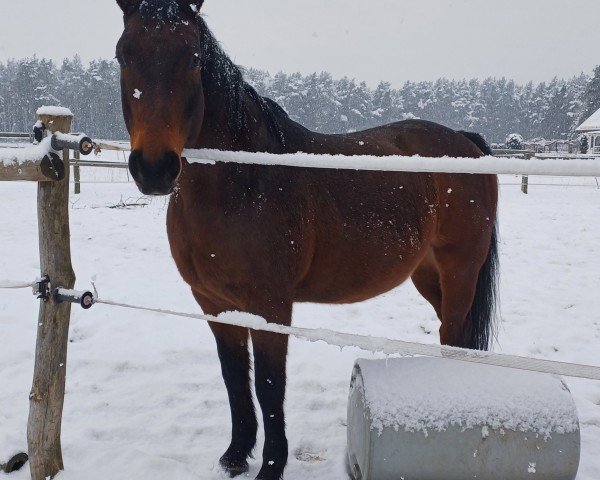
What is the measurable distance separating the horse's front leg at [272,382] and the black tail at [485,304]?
1.45 metres

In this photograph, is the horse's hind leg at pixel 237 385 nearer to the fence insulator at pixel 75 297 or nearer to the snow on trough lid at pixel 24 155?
the fence insulator at pixel 75 297

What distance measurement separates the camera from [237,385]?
7.84 feet

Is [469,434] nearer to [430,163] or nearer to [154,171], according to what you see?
[430,163]

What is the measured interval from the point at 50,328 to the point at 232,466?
44.0 inches

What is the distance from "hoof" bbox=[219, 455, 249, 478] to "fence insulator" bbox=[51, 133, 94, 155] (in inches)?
64.1

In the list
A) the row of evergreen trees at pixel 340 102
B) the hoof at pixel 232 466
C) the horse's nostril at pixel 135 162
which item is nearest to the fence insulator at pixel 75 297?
the horse's nostril at pixel 135 162

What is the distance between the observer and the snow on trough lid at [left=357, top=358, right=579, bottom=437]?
5.60 ft

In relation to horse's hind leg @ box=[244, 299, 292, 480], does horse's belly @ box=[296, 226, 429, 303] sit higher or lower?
higher

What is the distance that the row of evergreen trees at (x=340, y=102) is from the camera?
52.3 metres

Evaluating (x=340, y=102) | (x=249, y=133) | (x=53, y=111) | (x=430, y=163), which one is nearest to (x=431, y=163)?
(x=430, y=163)

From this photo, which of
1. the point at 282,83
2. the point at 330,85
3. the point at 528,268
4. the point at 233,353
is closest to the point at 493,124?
the point at 330,85

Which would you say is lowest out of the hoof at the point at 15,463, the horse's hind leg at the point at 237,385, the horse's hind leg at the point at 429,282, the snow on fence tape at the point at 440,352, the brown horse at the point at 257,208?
the hoof at the point at 15,463

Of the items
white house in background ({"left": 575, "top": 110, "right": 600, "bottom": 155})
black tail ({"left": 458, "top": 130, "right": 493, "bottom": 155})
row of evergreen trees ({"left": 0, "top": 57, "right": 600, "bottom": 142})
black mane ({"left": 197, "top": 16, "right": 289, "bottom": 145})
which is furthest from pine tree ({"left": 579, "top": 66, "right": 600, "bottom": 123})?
black mane ({"left": 197, "top": 16, "right": 289, "bottom": 145})

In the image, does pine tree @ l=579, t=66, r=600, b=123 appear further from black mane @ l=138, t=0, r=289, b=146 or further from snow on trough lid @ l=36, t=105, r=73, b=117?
snow on trough lid @ l=36, t=105, r=73, b=117
